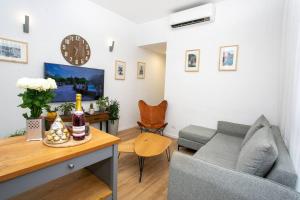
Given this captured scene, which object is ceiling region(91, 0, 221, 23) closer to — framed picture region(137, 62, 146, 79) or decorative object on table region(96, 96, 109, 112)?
framed picture region(137, 62, 146, 79)

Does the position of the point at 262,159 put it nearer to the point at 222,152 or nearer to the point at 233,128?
the point at 222,152

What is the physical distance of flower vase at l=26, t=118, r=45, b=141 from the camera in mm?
1157

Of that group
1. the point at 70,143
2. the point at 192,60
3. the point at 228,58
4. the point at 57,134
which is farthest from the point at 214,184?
the point at 192,60

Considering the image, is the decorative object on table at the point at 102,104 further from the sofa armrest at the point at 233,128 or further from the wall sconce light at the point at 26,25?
the sofa armrest at the point at 233,128

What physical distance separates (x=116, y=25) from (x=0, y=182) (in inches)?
154

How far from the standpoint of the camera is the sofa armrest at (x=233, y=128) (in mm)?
2702

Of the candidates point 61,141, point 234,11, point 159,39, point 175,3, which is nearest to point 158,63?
point 159,39

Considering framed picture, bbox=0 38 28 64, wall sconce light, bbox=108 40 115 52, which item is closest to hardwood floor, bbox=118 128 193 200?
framed picture, bbox=0 38 28 64

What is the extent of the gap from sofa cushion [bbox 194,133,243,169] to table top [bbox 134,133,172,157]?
0.52 metres

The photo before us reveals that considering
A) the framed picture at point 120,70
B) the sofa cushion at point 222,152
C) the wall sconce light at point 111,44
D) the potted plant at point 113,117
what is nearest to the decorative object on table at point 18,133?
the potted plant at point 113,117

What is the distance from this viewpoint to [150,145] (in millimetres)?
2451

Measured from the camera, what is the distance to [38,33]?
8.94ft

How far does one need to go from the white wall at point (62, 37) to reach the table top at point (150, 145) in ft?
5.85

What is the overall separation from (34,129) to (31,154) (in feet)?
0.85
